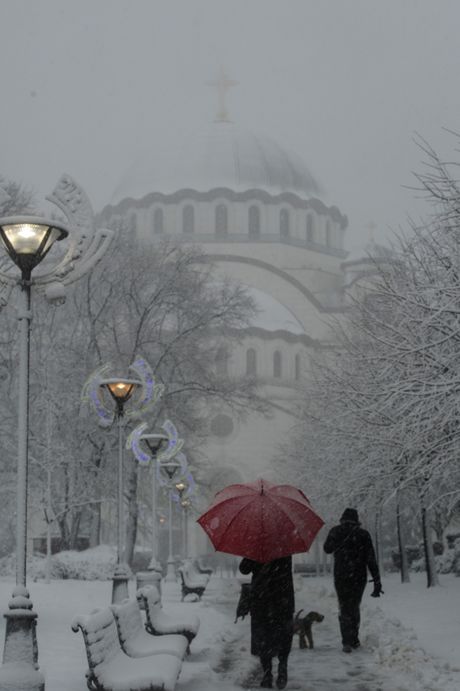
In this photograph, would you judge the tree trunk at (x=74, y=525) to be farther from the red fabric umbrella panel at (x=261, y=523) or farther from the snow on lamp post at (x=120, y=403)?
the red fabric umbrella panel at (x=261, y=523)

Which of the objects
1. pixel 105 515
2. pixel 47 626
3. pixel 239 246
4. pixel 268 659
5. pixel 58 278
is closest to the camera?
pixel 268 659

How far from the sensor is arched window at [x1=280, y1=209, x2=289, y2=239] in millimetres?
78188

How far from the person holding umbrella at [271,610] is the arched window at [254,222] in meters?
67.1

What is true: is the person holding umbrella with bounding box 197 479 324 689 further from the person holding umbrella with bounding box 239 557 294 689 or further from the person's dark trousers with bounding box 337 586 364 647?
the person's dark trousers with bounding box 337 586 364 647

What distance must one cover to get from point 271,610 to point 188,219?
6705 cm

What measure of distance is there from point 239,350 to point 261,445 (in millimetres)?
5598

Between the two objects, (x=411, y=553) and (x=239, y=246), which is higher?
(x=239, y=246)

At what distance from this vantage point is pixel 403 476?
22.5 metres

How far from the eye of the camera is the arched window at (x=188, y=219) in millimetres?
76438

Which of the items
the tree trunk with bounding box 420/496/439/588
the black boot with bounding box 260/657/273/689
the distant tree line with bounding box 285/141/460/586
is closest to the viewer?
the black boot with bounding box 260/657/273/689

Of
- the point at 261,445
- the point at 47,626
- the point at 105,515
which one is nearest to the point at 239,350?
the point at 261,445

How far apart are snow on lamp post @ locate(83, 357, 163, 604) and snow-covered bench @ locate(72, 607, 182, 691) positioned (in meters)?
6.38

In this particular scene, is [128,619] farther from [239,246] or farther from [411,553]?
[239,246]

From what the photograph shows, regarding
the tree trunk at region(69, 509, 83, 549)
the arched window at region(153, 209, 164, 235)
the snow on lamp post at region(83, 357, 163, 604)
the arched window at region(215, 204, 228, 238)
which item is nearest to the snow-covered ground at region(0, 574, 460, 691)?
the snow on lamp post at region(83, 357, 163, 604)
